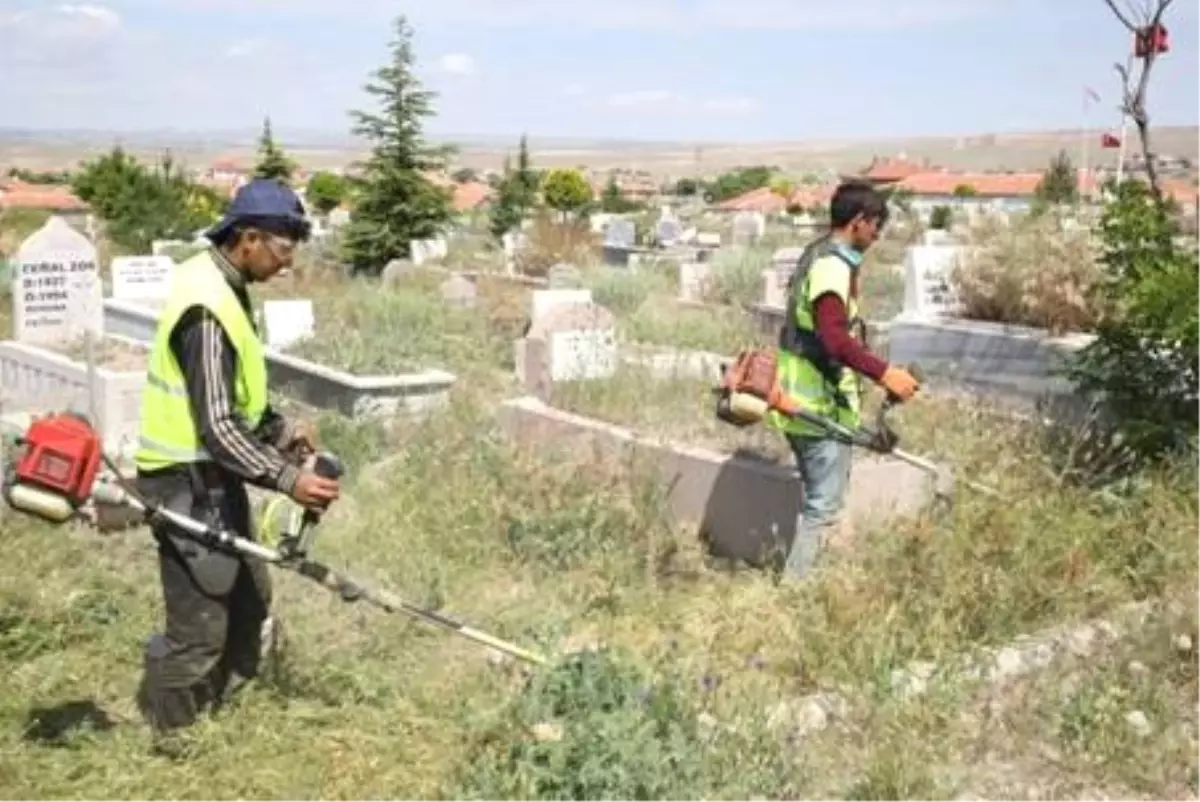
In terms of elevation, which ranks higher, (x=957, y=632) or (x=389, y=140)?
(x=389, y=140)

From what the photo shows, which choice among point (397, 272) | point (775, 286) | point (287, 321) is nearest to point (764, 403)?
point (287, 321)

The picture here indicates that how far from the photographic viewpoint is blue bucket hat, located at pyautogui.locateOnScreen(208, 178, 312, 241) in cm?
372

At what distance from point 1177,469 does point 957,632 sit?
1.76 metres

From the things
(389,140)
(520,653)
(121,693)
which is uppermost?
(389,140)

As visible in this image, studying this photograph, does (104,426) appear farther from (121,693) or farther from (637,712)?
(637,712)

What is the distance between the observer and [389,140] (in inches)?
865

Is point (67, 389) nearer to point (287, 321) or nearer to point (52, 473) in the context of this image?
point (287, 321)

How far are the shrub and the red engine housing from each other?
21.8 feet

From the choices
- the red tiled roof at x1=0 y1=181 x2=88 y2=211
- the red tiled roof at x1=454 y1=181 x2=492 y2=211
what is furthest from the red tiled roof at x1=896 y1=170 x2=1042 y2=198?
the red tiled roof at x1=0 y1=181 x2=88 y2=211


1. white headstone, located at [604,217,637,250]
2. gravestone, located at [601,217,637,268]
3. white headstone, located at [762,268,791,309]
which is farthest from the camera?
white headstone, located at [604,217,637,250]

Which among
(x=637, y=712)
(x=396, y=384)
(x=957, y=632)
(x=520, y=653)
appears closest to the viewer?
(x=637, y=712)

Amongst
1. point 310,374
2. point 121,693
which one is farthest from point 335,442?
point 121,693

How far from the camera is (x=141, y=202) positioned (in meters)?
24.2

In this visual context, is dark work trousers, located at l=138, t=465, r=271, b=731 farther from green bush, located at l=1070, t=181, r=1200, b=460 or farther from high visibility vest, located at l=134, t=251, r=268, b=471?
green bush, located at l=1070, t=181, r=1200, b=460
